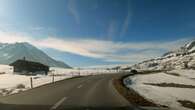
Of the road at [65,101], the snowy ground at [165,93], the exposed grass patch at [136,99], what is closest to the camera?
the road at [65,101]

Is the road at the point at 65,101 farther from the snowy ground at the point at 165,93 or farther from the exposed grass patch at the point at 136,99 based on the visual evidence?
the snowy ground at the point at 165,93

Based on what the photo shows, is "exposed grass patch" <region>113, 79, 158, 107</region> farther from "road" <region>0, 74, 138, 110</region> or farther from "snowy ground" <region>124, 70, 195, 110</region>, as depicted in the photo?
"snowy ground" <region>124, 70, 195, 110</region>

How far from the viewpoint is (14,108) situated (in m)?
11.2

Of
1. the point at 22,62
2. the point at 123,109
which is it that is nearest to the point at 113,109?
the point at 123,109

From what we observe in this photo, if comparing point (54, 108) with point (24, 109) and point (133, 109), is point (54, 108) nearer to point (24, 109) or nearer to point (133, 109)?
point (24, 109)

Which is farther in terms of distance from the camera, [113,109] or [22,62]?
[22,62]

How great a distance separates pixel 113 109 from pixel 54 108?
2.70 metres

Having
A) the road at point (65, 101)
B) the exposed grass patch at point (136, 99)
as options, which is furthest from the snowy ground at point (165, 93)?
the road at point (65, 101)

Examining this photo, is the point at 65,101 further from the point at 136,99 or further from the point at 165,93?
the point at 165,93

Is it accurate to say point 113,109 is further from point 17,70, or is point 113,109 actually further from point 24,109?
point 17,70

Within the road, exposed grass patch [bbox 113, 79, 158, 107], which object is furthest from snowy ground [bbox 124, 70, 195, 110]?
the road

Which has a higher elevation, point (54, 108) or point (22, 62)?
point (22, 62)

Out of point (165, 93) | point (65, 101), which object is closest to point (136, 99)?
point (65, 101)

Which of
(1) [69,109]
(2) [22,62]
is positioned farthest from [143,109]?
(2) [22,62]
